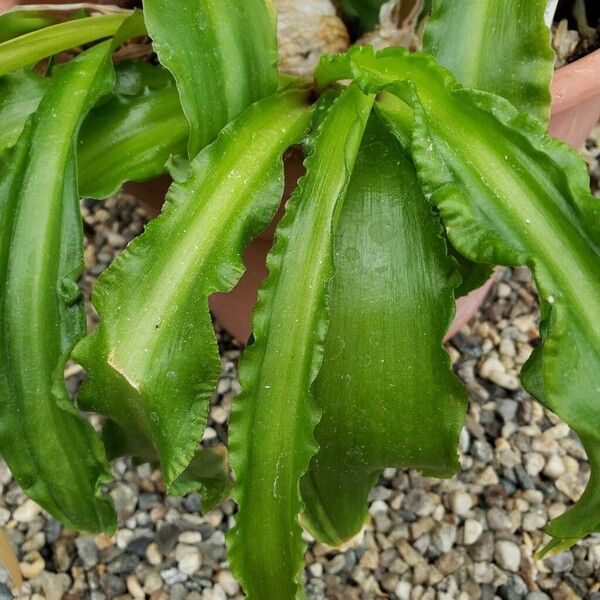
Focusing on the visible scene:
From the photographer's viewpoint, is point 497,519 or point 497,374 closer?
point 497,519

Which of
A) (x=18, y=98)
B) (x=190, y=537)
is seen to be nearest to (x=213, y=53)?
(x=18, y=98)

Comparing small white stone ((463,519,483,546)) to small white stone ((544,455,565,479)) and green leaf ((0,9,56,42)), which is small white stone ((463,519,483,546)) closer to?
small white stone ((544,455,565,479))

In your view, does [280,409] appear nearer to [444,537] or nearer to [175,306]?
[175,306]

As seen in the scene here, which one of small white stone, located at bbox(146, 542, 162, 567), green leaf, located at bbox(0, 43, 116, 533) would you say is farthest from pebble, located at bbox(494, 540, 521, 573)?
green leaf, located at bbox(0, 43, 116, 533)

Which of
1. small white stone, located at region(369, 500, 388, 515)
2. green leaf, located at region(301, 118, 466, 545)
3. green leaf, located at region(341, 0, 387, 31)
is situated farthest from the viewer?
small white stone, located at region(369, 500, 388, 515)

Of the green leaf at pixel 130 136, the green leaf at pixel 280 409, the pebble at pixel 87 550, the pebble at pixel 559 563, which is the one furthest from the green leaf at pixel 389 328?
the pebble at pixel 87 550

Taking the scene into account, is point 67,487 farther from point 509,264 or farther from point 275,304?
point 509,264
